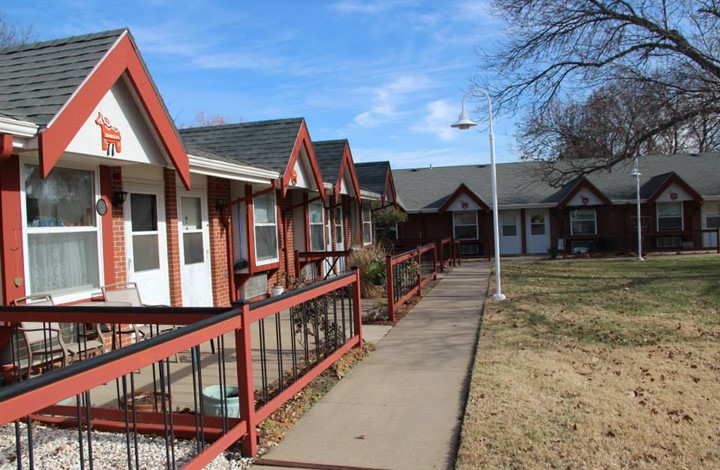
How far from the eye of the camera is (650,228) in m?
27.1

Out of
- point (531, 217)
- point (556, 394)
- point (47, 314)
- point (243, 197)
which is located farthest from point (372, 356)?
point (531, 217)

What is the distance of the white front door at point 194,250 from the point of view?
9.12 metres

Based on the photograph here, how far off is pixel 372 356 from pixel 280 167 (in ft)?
16.0

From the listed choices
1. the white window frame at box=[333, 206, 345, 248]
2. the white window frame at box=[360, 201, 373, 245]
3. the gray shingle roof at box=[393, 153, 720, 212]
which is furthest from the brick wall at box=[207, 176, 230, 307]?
the gray shingle roof at box=[393, 153, 720, 212]

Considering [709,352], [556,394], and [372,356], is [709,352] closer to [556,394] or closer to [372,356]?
[556,394]

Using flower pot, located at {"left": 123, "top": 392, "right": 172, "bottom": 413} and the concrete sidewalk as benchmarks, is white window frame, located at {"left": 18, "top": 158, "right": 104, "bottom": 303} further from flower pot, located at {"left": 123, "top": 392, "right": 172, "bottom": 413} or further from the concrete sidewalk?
the concrete sidewalk

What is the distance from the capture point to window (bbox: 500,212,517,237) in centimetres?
2881

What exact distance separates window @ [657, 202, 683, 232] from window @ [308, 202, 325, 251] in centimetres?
1902

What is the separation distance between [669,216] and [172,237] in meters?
25.4

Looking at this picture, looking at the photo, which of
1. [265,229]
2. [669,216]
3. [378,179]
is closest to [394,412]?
[265,229]

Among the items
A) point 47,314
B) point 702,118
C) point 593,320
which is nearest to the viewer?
point 47,314

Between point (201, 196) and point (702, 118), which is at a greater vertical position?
point (702, 118)

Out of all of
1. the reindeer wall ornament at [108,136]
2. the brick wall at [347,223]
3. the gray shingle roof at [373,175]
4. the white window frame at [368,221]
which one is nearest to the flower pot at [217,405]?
the reindeer wall ornament at [108,136]

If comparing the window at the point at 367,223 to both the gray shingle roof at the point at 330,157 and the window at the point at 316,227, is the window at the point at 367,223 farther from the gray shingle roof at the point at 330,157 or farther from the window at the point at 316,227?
the gray shingle roof at the point at 330,157
